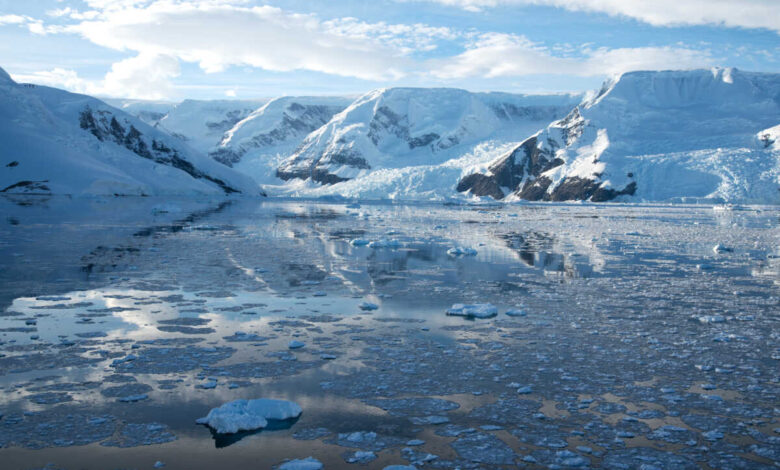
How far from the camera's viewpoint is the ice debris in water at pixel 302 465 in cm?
517

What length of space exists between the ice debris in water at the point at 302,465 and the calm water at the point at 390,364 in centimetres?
15

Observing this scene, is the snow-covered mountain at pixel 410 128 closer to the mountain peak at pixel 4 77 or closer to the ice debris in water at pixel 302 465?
the mountain peak at pixel 4 77

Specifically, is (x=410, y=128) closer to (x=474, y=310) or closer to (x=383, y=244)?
(x=383, y=244)

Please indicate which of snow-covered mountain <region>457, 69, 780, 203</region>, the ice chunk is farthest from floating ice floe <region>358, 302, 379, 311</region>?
snow-covered mountain <region>457, 69, 780, 203</region>

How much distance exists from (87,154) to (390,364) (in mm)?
85752

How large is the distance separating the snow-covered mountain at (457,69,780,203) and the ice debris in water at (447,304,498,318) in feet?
274

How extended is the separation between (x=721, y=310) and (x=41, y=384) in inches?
459

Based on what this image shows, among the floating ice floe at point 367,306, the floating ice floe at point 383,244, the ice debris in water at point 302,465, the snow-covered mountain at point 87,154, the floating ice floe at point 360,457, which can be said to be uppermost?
the snow-covered mountain at point 87,154

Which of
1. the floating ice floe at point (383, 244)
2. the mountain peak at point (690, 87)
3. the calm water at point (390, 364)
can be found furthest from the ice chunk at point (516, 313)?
the mountain peak at point (690, 87)

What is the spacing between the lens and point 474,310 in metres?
11.2

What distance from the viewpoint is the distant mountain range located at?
8106 cm

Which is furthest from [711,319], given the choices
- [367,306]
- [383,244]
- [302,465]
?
[383,244]

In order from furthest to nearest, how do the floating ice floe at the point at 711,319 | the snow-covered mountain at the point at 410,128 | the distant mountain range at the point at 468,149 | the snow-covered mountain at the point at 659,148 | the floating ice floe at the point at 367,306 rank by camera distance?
the snow-covered mountain at the point at 410,128
the snow-covered mountain at the point at 659,148
the distant mountain range at the point at 468,149
the floating ice floe at the point at 367,306
the floating ice floe at the point at 711,319

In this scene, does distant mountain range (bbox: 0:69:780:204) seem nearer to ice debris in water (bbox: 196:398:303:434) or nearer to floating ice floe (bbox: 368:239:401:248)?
floating ice floe (bbox: 368:239:401:248)
